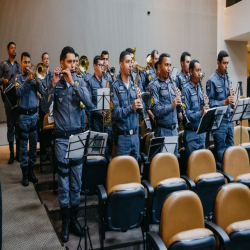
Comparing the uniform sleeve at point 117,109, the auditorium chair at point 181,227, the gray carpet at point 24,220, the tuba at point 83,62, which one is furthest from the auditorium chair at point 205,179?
the tuba at point 83,62

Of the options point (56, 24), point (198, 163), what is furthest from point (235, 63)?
point (198, 163)

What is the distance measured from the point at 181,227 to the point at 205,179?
2.51 ft

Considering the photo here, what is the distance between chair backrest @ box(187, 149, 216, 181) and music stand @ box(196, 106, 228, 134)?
0.53 metres

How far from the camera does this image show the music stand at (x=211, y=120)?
11.6 ft

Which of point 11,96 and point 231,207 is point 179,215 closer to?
point 231,207

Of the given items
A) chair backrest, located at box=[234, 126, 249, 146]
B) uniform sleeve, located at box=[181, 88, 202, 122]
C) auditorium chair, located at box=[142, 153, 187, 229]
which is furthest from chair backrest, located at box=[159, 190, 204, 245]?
chair backrest, located at box=[234, 126, 249, 146]

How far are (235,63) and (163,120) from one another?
20.9 feet

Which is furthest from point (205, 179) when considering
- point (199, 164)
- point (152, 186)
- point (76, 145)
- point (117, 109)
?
point (117, 109)

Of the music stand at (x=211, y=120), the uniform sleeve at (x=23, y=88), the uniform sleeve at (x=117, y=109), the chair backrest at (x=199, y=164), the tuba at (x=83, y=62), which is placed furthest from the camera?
the tuba at (x=83, y=62)

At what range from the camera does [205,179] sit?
8.87 feet

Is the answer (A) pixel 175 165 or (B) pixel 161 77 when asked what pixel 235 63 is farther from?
(A) pixel 175 165

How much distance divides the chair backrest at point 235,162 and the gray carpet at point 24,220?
1.83m

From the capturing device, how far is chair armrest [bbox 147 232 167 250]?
1820mm

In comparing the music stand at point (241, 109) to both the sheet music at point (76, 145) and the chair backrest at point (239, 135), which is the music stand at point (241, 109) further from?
the sheet music at point (76, 145)
